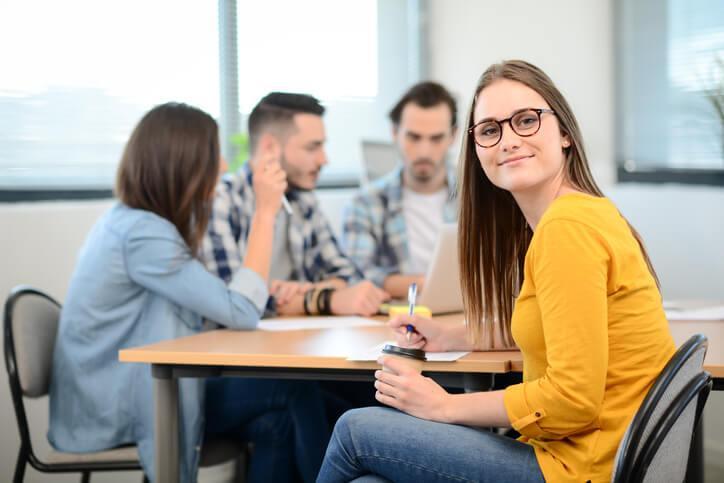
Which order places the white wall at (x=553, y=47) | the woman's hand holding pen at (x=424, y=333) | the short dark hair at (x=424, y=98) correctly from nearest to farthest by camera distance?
the woman's hand holding pen at (x=424, y=333)
the short dark hair at (x=424, y=98)
the white wall at (x=553, y=47)

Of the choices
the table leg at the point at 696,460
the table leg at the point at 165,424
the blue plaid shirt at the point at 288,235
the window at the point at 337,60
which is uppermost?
the window at the point at 337,60

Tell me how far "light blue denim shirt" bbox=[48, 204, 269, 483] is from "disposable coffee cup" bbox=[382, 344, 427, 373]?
2.28 ft

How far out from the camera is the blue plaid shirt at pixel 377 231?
3312 millimetres

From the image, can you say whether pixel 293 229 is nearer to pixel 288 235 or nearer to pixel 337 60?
pixel 288 235

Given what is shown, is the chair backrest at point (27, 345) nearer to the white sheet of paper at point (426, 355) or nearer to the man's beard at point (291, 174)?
the white sheet of paper at point (426, 355)

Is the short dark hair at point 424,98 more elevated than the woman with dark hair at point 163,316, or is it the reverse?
the short dark hair at point 424,98

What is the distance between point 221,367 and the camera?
189 centimetres

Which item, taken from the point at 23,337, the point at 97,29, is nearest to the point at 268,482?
the point at 23,337

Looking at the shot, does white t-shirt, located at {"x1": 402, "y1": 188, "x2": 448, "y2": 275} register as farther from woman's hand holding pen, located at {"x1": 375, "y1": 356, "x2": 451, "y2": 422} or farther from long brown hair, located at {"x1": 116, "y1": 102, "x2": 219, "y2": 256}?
woman's hand holding pen, located at {"x1": 375, "y1": 356, "x2": 451, "y2": 422}

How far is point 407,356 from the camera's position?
5.25 feet

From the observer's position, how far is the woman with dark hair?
2.16 meters

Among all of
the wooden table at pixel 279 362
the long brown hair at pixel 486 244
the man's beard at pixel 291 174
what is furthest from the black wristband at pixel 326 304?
the long brown hair at pixel 486 244

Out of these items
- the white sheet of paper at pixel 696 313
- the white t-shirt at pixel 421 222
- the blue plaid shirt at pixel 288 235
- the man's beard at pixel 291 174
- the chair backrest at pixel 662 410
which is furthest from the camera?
the white t-shirt at pixel 421 222

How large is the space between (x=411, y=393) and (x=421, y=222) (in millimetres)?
2035
